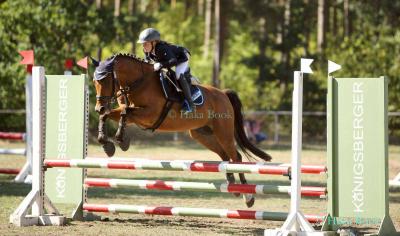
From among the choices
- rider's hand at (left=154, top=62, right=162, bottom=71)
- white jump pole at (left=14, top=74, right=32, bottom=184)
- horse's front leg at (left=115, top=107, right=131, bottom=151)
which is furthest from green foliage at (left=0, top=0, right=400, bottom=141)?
horse's front leg at (left=115, top=107, right=131, bottom=151)

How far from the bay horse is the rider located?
0.40ft

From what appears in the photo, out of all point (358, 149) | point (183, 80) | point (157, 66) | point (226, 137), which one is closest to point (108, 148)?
point (157, 66)

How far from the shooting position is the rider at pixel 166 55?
25.7ft

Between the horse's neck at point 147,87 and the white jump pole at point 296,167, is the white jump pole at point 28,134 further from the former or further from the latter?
the white jump pole at point 296,167

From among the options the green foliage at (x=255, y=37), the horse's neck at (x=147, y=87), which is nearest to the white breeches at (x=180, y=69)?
the horse's neck at (x=147, y=87)

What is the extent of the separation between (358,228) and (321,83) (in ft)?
71.1

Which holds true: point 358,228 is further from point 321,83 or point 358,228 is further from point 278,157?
point 321,83

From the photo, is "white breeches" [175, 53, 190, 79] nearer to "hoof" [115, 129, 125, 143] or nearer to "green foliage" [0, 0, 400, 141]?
"hoof" [115, 129, 125, 143]

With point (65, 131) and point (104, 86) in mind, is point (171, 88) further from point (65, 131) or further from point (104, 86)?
point (65, 131)

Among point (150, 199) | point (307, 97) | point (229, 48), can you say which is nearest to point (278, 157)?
point (150, 199)

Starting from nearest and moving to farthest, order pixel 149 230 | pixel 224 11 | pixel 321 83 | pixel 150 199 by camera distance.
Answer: pixel 149 230 < pixel 150 199 < pixel 321 83 < pixel 224 11

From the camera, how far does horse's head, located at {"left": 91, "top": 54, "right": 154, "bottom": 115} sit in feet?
24.8

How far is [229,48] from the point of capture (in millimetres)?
49344

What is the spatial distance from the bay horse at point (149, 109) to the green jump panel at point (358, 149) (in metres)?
2.04
